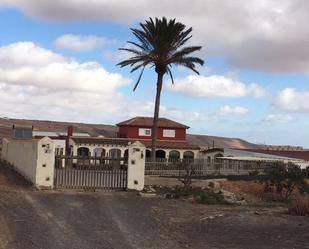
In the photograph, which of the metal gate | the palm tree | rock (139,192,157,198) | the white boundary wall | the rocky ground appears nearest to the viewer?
the rocky ground

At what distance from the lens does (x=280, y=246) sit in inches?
471

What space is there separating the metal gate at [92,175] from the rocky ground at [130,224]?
303 centimetres

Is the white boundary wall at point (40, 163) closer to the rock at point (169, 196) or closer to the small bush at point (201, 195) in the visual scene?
the rock at point (169, 196)

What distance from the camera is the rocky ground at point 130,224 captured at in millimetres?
11664

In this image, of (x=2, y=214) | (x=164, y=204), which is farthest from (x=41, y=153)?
(x=2, y=214)

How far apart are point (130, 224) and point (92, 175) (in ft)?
35.5

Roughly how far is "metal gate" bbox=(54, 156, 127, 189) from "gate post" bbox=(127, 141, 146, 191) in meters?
0.38

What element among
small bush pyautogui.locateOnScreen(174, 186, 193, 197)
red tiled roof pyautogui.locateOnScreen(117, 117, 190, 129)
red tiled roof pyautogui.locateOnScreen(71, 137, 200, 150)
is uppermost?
red tiled roof pyautogui.locateOnScreen(117, 117, 190, 129)

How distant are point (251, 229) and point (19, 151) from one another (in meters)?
17.4

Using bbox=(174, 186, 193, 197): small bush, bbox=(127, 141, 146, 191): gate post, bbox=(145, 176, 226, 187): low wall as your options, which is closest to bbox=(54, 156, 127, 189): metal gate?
bbox=(127, 141, 146, 191): gate post

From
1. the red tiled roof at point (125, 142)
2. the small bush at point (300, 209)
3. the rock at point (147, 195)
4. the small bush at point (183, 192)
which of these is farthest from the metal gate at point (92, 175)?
the red tiled roof at point (125, 142)

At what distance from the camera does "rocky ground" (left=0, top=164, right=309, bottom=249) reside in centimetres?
1166

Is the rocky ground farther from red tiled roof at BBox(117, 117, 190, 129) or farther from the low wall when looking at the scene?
red tiled roof at BBox(117, 117, 190, 129)

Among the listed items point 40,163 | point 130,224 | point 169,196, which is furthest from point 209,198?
point 130,224
